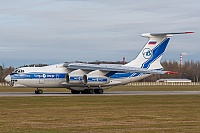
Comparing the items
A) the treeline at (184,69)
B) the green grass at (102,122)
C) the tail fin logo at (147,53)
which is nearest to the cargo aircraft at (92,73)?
the tail fin logo at (147,53)

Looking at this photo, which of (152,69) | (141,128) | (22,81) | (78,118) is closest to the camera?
(141,128)

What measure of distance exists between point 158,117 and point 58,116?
4.72m

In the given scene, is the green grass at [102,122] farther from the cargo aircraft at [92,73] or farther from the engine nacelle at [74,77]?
the engine nacelle at [74,77]

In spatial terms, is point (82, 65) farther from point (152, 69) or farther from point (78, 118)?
point (78, 118)

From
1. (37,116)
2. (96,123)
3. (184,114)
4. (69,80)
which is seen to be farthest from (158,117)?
(69,80)

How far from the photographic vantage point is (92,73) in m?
57.2

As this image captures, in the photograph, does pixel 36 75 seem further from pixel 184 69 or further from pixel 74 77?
pixel 184 69

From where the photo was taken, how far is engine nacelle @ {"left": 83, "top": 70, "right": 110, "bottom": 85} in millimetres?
56281

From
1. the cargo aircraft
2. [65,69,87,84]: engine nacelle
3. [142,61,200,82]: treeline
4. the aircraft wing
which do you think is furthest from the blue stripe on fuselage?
[142,61,200,82]: treeline

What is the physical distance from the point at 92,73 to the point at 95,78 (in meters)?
0.78

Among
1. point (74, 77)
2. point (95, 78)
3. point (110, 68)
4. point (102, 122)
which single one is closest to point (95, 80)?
point (95, 78)

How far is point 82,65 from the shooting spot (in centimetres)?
5797

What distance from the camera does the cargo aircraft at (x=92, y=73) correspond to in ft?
182

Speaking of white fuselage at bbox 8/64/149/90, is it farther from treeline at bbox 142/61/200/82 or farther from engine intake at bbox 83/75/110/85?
treeline at bbox 142/61/200/82
